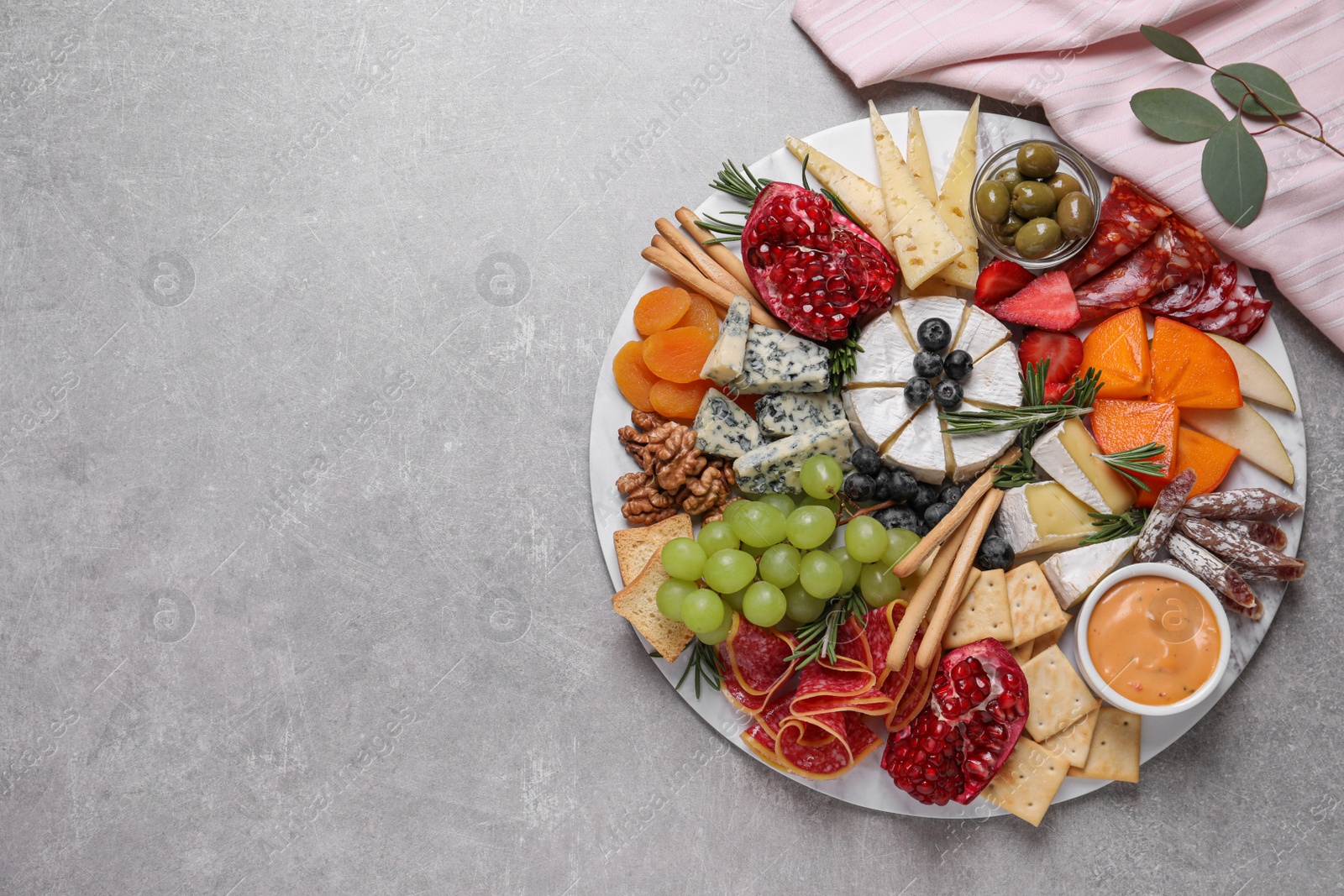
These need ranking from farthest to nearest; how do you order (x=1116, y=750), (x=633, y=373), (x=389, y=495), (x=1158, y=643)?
1. (x=389, y=495)
2. (x=633, y=373)
3. (x=1116, y=750)
4. (x=1158, y=643)

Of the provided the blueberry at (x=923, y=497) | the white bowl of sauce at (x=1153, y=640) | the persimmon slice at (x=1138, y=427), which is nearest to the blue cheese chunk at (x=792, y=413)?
the blueberry at (x=923, y=497)

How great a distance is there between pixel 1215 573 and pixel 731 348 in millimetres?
1224

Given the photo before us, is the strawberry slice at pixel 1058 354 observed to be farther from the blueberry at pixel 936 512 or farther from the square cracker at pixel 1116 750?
the square cracker at pixel 1116 750

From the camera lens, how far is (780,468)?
1843mm

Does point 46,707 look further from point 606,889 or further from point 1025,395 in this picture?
point 1025,395

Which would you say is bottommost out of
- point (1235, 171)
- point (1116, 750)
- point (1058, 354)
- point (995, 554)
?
point (1116, 750)

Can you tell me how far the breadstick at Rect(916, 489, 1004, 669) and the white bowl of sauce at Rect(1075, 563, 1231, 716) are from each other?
26 cm

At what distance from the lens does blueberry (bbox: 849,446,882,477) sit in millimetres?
1866

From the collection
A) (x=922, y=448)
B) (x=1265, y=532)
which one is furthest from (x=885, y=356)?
(x=1265, y=532)

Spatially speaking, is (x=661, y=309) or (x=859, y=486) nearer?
(x=859, y=486)

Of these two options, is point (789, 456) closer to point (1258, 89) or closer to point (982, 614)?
point (982, 614)

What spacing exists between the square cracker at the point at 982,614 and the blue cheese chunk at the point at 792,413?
51 cm

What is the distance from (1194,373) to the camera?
1.81 metres

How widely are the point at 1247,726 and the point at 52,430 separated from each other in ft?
10.9
